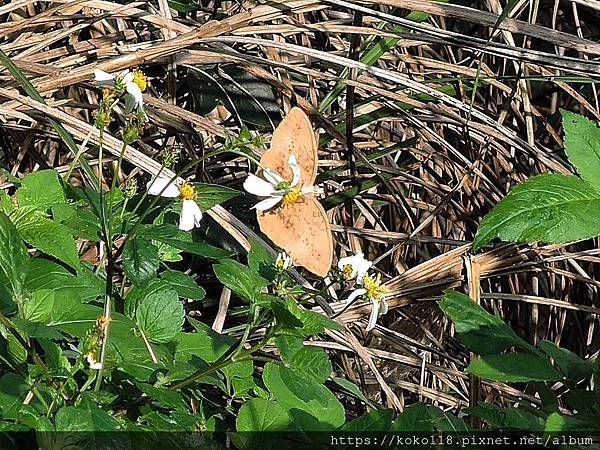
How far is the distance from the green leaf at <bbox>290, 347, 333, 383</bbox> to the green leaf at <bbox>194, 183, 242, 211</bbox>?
26 centimetres

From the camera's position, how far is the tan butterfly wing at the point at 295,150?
89 centimetres

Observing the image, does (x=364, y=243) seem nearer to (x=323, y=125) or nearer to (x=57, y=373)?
(x=323, y=125)

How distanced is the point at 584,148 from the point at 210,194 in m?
0.45

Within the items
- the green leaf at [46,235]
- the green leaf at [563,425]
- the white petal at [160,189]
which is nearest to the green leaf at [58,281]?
the green leaf at [46,235]

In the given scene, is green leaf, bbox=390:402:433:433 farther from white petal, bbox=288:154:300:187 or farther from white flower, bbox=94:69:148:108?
white flower, bbox=94:69:148:108

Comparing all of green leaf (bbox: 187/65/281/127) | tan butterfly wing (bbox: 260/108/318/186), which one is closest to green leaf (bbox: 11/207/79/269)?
tan butterfly wing (bbox: 260/108/318/186)

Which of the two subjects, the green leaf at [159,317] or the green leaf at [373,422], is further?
the green leaf at [159,317]

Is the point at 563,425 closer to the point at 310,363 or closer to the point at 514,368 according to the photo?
the point at 514,368

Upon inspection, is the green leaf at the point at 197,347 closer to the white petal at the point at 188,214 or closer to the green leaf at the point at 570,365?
the white petal at the point at 188,214

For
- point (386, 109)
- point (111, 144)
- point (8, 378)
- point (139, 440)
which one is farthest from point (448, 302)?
point (386, 109)

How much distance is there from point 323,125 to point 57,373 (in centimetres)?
81

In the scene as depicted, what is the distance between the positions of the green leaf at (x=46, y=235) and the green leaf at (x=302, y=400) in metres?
0.25

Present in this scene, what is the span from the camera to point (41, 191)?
0.97m

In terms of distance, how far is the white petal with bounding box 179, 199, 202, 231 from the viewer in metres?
0.94
